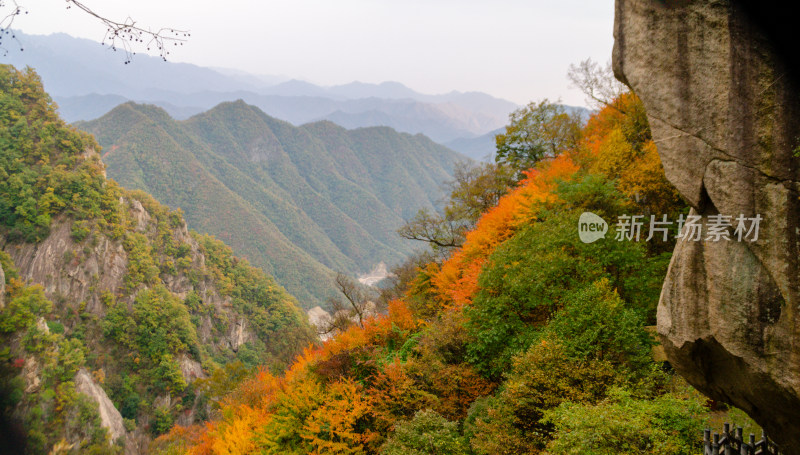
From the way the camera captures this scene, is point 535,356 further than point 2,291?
No

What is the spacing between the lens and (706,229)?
688 cm

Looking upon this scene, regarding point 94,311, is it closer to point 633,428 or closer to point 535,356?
point 535,356

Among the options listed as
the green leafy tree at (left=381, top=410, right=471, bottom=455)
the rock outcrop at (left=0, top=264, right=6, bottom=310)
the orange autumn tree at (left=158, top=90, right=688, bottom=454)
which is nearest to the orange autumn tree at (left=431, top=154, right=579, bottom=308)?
the orange autumn tree at (left=158, top=90, right=688, bottom=454)

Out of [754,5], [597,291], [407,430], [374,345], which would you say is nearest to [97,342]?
[374,345]

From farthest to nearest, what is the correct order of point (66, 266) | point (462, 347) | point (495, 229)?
point (66, 266) < point (495, 229) < point (462, 347)

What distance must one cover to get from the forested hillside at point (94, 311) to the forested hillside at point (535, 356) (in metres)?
32.9

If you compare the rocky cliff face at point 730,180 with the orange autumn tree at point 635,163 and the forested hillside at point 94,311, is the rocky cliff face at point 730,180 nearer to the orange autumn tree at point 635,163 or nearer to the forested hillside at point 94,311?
the orange autumn tree at point 635,163

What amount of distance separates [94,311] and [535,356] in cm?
7686

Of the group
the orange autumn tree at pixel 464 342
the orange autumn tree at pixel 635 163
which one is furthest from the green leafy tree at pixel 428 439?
the orange autumn tree at pixel 635 163

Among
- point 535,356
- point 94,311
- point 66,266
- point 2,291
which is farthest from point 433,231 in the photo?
point 66,266

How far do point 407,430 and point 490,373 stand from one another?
3.74 metres

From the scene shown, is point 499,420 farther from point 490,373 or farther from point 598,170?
point 598,170

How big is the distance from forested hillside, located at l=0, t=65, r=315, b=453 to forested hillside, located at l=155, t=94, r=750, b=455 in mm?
32944

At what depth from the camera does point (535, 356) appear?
10297mm
